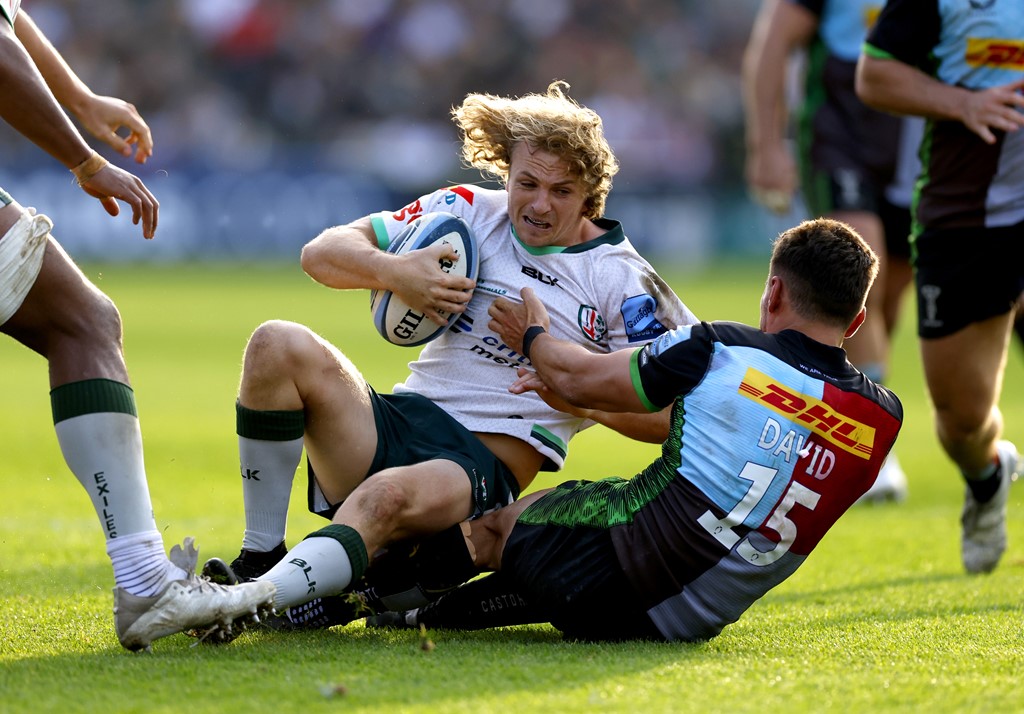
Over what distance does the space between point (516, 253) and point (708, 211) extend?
20.4 metres

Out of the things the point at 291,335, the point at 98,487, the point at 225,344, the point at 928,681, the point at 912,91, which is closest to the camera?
the point at 928,681

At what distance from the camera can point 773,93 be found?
303 inches

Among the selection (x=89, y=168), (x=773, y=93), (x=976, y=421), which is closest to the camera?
(x=89, y=168)

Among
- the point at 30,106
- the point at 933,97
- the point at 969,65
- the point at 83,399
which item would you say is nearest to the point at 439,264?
the point at 83,399

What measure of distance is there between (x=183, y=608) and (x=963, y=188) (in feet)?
11.5

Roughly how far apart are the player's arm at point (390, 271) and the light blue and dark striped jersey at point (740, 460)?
0.77 m

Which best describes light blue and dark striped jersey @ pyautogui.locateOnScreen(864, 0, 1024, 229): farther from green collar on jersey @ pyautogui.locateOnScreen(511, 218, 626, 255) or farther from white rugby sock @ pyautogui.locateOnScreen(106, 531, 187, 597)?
white rugby sock @ pyautogui.locateOnScreen(106, 531, 187, 597)

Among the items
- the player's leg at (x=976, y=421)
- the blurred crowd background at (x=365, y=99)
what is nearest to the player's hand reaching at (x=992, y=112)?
the player's leg at (x=976, y=421)

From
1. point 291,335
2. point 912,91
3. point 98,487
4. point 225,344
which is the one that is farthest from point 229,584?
point 225,344

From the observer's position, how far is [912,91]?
5270 millimetres

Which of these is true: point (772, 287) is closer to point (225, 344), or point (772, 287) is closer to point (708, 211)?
point (225, 344)

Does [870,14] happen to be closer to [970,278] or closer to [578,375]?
[970,278]

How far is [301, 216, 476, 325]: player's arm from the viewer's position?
161 inches

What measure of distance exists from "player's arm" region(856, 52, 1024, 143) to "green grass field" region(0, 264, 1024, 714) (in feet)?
5.73
